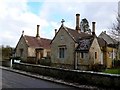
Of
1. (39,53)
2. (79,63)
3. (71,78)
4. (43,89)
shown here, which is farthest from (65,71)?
(39,53)

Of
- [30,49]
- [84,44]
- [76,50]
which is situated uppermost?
[84,44]

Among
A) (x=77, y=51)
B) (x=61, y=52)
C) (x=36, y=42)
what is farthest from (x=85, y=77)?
(x=36, y=42)

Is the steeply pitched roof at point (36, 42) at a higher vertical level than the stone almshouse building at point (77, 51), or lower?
higher

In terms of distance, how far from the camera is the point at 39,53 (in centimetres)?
5097

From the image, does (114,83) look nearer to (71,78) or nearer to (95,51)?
(71,78)

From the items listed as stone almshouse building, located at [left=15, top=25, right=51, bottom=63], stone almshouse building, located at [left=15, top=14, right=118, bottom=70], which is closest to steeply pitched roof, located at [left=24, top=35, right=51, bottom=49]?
stone almshouse building, located at [left=15, top=25, right=51, bottom=63]

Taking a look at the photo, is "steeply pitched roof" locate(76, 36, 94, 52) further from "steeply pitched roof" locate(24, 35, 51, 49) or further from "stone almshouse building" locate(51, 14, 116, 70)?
"steeply pitched roof" locate(24, 35, 51, 49)

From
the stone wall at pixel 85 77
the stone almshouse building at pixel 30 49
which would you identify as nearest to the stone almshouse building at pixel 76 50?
the stone almshouse building at pixel 30 49

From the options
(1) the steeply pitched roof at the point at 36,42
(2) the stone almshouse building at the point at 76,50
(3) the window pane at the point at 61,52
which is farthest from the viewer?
(1) the steeply pitched roof at the point at 36,42

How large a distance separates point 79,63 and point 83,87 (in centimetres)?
1819

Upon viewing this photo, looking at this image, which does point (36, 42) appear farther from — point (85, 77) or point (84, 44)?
point (85, 77)

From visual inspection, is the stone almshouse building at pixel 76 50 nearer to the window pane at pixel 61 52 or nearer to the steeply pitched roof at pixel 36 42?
the window pane at pixel 61 52

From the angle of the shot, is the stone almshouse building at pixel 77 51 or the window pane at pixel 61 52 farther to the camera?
the window pane at pixel 61 52

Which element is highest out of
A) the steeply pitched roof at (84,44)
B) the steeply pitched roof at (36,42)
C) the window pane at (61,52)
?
the steeply pitched roof at (36,42)
